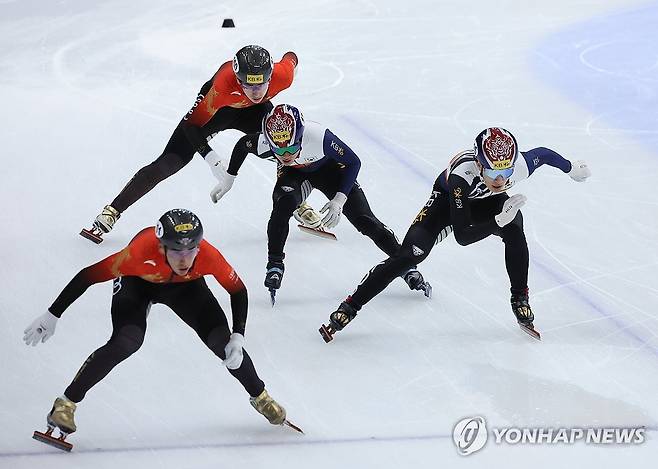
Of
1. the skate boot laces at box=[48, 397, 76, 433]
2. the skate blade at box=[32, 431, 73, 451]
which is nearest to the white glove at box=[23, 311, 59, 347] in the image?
the skate boot laces at box=[48, 397, 76, 433]

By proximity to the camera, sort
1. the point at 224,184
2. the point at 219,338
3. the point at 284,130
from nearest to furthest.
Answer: the point at 219,338, the point at 284,130, the point at 224,184

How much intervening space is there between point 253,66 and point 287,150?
804 millimetres

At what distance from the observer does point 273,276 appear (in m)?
6.39

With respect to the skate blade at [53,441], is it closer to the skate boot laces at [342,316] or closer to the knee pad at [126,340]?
the knee pad at [126,340]

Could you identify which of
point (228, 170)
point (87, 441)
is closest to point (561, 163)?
point (228, 170)

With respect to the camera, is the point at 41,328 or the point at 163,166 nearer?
the point at 41,328

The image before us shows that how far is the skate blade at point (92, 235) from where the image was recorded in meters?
7.13

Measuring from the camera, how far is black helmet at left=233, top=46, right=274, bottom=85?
22.0ft

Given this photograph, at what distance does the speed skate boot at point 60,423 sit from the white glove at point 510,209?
240 centimetres

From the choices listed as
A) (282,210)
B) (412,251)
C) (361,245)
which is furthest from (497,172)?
(361,245)

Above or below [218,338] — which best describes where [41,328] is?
above

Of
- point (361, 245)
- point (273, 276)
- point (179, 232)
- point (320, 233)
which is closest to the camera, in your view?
point (179, 232)

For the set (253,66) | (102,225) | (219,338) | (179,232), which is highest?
(253,66)

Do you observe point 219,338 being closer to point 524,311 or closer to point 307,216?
point 524,311
